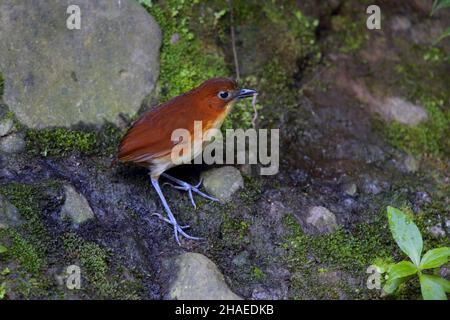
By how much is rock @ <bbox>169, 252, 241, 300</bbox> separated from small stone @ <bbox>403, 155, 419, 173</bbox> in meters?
2.09

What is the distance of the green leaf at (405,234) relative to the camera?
3879 mm

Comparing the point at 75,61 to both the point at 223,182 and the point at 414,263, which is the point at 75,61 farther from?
the point at 414,263

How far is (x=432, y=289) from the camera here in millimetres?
3646

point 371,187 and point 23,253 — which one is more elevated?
point 23,253

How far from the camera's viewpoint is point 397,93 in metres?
5.77

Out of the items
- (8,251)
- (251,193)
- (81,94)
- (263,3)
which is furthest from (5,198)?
(263,3)

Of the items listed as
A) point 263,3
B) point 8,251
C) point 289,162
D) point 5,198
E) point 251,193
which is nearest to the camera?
point 8,251

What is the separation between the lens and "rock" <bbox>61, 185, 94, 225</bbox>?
4289mm

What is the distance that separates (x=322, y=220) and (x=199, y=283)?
1134 millimetres

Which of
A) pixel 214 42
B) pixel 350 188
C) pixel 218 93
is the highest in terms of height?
pixel 218 93

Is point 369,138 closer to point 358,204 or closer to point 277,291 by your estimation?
point 358,204

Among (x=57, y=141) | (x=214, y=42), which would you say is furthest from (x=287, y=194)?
(x=57, y=141)

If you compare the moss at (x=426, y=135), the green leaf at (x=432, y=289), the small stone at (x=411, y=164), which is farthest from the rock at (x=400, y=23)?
the green leaf at (x=432, y=289)

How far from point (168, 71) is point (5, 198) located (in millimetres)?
1718
